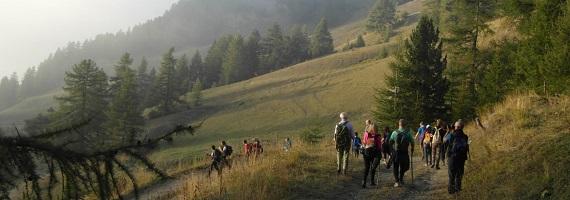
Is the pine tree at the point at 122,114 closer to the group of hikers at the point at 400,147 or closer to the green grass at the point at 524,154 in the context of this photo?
the group of hikers at the point at 400,147

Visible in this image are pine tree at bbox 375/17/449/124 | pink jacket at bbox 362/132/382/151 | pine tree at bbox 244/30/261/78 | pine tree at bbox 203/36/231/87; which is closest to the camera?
pink jacket at bbox 362/132/382/151

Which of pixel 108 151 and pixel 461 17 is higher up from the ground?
pixel 461 17

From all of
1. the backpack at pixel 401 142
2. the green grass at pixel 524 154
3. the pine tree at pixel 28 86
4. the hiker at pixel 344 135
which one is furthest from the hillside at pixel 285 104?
the pine tree at pixel 28 86

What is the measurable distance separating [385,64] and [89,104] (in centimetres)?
4032

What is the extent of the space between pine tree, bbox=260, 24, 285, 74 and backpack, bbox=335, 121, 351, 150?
323 feet

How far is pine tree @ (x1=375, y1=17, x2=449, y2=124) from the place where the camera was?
29.3m

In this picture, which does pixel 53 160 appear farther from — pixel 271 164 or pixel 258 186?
pixel 271 164

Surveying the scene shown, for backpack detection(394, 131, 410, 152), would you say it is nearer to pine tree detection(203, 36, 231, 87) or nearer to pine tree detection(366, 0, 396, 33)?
pine tree detection(203, 36, 231, 87)

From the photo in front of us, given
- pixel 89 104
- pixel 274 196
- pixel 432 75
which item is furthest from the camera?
pixel 89 104

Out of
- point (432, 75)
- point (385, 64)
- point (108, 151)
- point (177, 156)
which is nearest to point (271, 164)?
point (108, 151)

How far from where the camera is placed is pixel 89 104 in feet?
183

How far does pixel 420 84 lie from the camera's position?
29594 mm

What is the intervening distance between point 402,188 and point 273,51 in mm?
105400

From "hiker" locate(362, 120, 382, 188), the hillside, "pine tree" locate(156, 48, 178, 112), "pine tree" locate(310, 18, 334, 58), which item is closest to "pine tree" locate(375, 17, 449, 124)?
"hiker" locate(362, 120, 382, 188)
